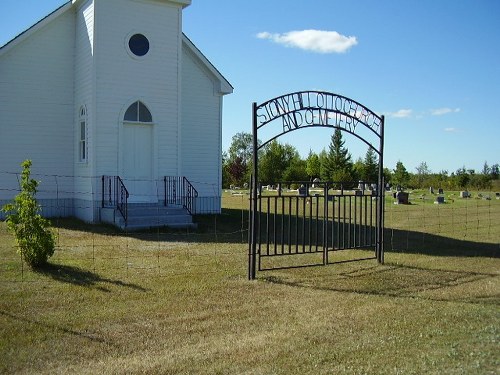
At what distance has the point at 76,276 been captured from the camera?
8641 mm

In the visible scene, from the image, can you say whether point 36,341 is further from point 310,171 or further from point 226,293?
point 310,171

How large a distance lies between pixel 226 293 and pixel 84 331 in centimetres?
248

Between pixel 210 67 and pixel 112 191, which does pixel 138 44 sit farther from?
pixel 112 191

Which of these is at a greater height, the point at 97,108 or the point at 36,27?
the point at 36,27

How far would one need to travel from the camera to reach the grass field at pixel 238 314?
5.12 m

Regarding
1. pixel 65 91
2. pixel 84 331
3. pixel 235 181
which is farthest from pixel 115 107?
pixel 235 181

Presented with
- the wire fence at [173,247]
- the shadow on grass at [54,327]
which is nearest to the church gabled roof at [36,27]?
the wire fence at [173,247]

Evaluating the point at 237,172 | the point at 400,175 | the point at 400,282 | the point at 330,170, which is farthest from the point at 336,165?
the point at 400,282

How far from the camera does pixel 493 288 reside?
27.9 feet

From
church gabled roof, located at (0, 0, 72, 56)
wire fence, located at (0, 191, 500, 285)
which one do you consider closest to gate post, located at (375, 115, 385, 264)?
wire fence, located at (0, 191, 500, 285)

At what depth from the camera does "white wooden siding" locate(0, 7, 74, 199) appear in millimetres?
16578

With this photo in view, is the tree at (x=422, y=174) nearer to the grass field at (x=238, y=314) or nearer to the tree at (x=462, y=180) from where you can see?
the tree at (x=462, y=180)

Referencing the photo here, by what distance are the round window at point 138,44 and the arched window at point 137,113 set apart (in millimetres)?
1585

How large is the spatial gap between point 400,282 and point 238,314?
341cm
